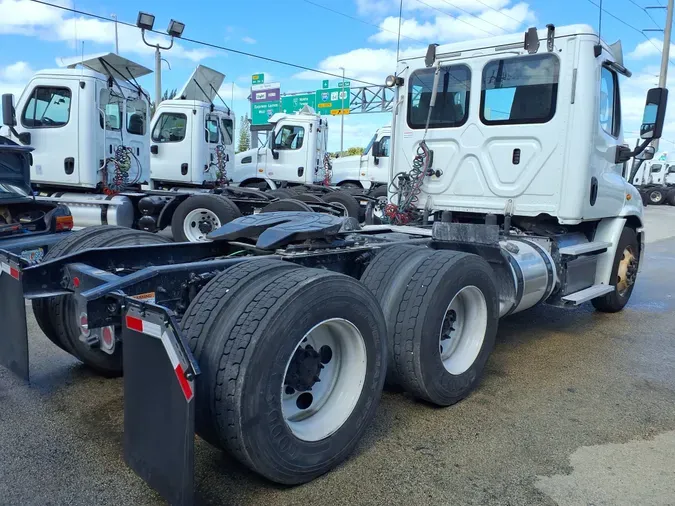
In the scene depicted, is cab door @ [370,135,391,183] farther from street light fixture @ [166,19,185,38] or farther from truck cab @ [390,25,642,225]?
truck cab @ [390,25,642,225]

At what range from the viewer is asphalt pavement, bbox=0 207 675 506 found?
2.70 m

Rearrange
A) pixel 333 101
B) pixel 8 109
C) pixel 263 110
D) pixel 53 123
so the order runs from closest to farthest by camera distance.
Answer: pixel 8 109
pixel 53 123
pixel 333 101
pixel 263 110

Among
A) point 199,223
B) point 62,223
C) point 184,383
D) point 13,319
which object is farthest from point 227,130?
point 184,383

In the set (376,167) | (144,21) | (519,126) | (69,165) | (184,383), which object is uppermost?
(144,21)

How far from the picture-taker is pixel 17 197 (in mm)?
6047

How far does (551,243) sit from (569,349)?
3.22 feet

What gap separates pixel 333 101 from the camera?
110ft

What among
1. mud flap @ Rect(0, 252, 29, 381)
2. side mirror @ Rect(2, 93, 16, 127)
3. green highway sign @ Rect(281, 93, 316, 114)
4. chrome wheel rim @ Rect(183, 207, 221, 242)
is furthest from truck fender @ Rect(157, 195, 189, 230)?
green highway sign @ Rect(281, 93, 316, 114)

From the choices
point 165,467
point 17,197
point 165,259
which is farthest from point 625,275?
point 17,197

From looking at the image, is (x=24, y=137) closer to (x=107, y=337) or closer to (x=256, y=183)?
(x=256, y=183)

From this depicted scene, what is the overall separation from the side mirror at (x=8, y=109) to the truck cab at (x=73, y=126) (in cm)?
7

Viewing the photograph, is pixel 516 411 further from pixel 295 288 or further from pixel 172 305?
pixel 172 305

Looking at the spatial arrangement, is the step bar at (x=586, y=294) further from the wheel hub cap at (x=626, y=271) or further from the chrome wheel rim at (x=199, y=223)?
the chrome wheel rim at (x=199, y=223)

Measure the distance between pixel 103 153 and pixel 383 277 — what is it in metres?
7.85
